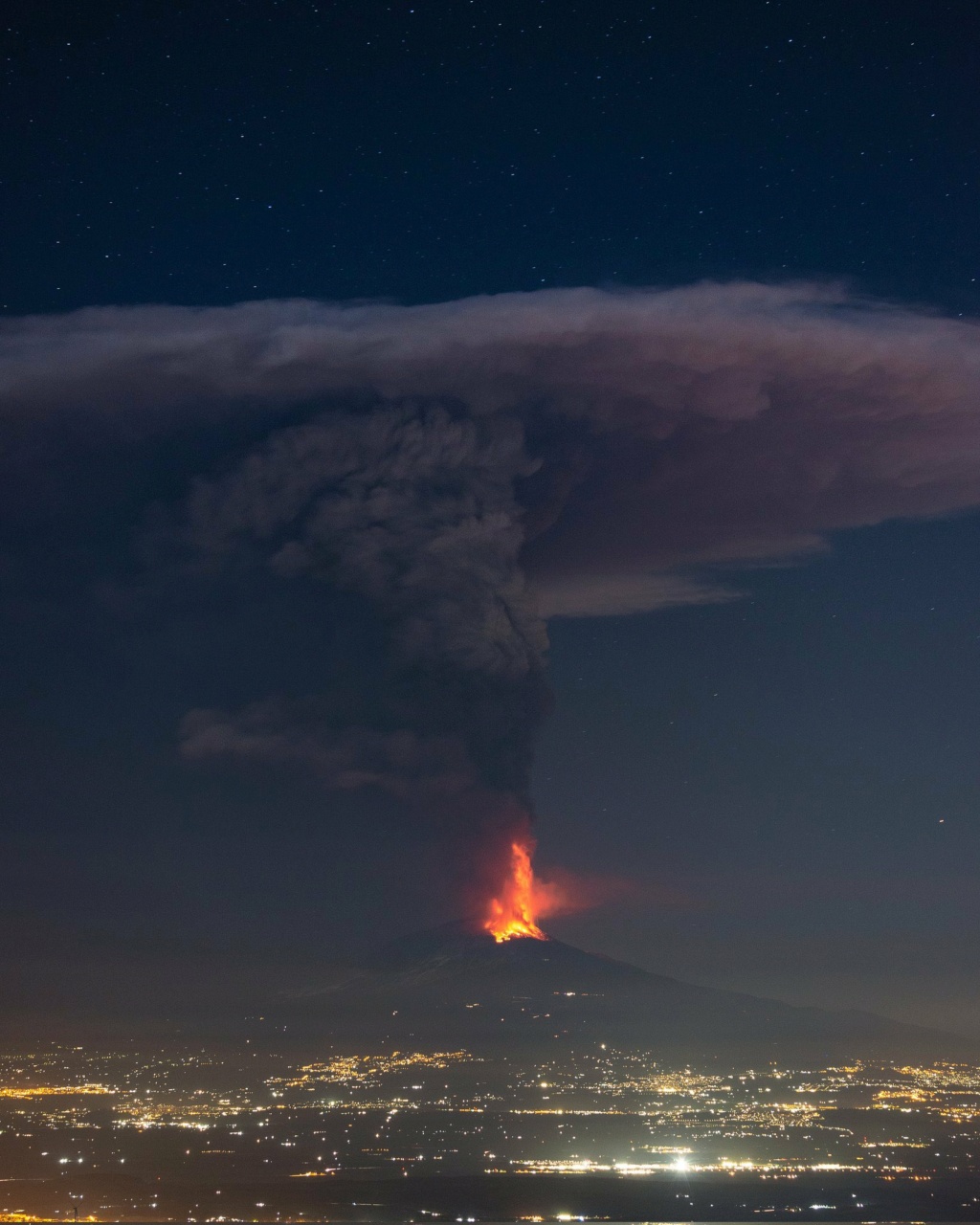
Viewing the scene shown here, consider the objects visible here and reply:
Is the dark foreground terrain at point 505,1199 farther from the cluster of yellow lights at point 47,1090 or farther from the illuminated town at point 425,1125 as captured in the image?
the cluster of yellow lights at point 47,1090

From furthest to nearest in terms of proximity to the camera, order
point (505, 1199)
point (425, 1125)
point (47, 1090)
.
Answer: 1. point (47, 1090)
2. point (425, 1125)
3. point (505, 1199)

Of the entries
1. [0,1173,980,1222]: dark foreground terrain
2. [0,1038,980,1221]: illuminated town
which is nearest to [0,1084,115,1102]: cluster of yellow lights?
[0,1038,980,1221]: illuminated town

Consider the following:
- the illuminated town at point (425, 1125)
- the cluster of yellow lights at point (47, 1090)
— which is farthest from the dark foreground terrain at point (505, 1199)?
the cluster of yellow lights at point (47, 1090)

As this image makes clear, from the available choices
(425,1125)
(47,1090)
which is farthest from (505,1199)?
(47,1090)

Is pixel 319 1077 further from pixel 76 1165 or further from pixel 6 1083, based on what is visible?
pixel 76 1165

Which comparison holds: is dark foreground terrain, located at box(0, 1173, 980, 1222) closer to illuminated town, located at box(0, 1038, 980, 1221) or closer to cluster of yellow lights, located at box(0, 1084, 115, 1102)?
illuminated town, located at box(0, 1038, 980, 1221)

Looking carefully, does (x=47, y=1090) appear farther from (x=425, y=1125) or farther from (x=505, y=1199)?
(x=505, y=1199)
